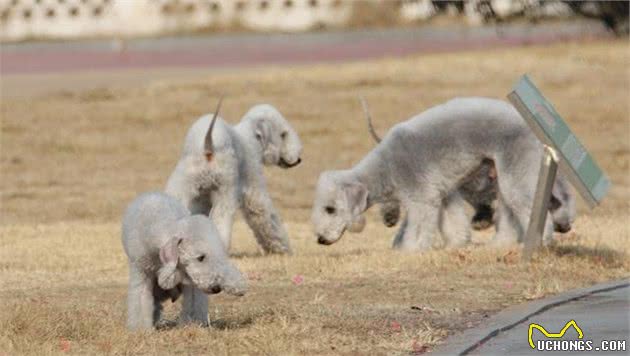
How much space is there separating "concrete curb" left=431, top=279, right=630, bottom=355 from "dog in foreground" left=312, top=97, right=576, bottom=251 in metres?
2.32

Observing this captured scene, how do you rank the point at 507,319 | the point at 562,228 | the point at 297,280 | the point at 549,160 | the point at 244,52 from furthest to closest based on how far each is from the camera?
1. the point at 244,52
2. the point at 562,228
3. the point at 549,160
4. the point at 297,280
5. the point at 507,319

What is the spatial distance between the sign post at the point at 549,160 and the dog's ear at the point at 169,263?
4.15 meters

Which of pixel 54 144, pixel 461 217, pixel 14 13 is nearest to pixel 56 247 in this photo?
pixel 461 217

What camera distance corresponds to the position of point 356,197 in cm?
1608

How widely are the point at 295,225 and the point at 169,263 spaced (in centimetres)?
887

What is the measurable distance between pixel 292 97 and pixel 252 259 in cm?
1551

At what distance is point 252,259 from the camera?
15836 mm

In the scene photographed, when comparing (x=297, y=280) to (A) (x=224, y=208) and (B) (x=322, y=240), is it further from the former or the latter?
(B) (x=322, y=240)

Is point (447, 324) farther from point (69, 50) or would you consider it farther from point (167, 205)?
point (69, 50)

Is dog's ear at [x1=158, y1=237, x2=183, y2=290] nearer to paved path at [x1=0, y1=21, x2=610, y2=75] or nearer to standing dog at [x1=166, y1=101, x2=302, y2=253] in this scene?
standing dog at [x1=166, y1=101, x2=302, y2=253]

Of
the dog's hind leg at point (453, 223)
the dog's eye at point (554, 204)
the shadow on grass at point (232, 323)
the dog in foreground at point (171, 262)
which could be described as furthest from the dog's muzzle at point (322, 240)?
the dog in foreground at point (171, 262)

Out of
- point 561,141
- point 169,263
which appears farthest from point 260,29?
point 169,263

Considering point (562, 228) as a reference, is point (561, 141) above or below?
above

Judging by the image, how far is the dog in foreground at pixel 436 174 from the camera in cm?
1608
